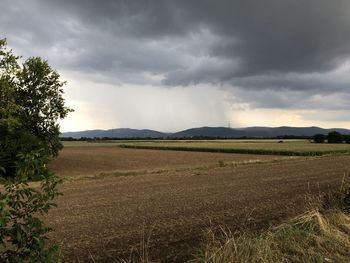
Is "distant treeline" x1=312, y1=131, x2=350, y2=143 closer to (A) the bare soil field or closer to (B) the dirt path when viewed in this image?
(A) the bare soil field

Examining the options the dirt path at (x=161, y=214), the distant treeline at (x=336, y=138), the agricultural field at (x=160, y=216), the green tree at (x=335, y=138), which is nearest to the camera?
the agricultural field at (x=160, y=216)

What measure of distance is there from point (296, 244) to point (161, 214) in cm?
653

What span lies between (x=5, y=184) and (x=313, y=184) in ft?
67.9

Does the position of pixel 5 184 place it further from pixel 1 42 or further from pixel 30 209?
pixel 1 42

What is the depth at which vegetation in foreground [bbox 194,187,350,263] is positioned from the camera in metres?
6.92

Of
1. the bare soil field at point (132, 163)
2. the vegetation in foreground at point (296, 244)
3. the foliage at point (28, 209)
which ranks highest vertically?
the foliage at point (28, 209)

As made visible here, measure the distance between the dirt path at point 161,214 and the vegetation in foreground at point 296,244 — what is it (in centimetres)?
156

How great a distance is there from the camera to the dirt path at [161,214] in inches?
377

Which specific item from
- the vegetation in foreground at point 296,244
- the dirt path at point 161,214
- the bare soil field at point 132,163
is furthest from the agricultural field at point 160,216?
the bare soil field at point 132,163

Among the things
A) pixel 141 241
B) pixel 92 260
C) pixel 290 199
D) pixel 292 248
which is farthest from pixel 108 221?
pixel 290 199

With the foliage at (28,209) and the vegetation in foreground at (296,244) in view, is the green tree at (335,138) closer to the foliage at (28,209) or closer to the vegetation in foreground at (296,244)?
the vegetation in foreground at (296,244)

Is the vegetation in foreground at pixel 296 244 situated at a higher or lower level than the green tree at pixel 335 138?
lower

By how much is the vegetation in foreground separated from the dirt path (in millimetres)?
1560

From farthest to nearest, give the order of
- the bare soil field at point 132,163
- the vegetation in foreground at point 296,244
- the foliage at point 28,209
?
the bare soil field at point 132,163, the vegetation in foreground at point 296,244, the foliage at point 28,209
